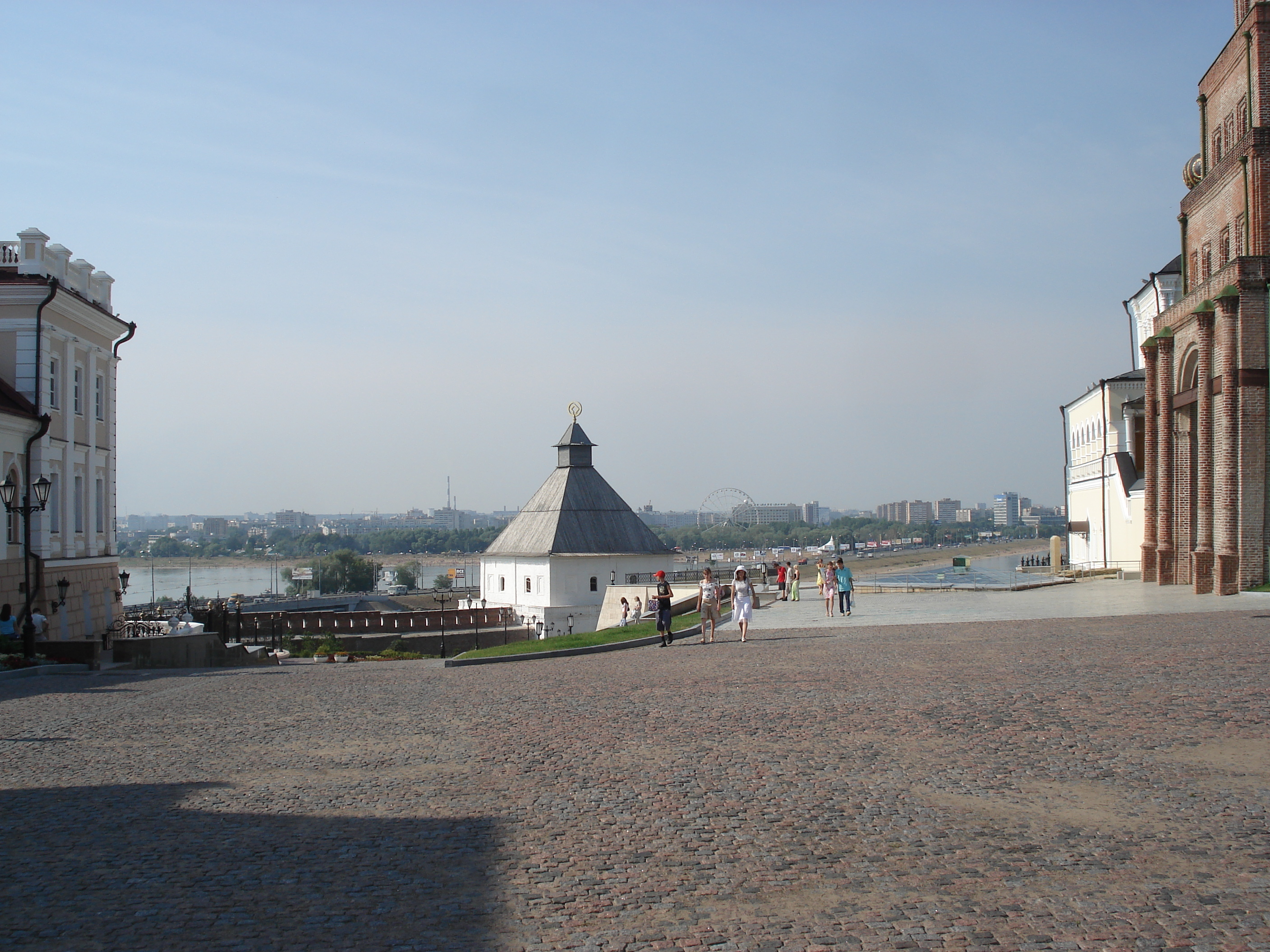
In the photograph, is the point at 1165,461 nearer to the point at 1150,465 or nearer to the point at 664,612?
the point at 1150,465

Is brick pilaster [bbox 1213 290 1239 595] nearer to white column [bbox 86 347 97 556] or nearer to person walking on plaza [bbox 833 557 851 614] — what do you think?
person walking on plaza [bbox 833 557 851 614]

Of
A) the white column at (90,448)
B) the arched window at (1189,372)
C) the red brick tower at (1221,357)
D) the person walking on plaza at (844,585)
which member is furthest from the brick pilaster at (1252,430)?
the white column at (90,448)

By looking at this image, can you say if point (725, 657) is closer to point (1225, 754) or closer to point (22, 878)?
point (1225, 754)

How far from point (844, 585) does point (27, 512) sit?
16939 mm

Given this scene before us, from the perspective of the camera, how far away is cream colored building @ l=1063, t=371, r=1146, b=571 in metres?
40.2

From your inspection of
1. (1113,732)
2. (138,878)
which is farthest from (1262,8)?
(138,878)

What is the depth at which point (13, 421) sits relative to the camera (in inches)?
907

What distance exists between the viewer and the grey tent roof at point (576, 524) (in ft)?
162

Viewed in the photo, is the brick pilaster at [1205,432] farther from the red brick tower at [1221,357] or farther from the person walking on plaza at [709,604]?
the person walking on plaza at [709,604]

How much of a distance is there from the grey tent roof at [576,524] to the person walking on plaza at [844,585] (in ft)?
78.9

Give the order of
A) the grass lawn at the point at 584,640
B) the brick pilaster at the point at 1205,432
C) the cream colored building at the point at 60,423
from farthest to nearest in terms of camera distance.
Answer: the brick pilaster at the point at 1205,432 < the cream colored building at the point at 60,423 < the grass lawn at the point at 584,640

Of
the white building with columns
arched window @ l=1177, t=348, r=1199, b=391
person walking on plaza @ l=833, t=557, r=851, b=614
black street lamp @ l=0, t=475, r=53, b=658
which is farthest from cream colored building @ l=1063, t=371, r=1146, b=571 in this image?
black street lamp @ l=0, t=475, r=53, b=658

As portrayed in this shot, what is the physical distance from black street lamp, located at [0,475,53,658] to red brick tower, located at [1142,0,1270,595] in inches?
989

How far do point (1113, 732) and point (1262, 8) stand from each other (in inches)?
911
